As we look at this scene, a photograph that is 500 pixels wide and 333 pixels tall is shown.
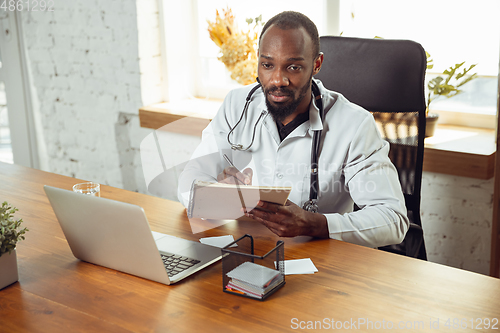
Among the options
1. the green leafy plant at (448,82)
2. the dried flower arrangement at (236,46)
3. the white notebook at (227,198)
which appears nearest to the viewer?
the white notebook at (227,198)

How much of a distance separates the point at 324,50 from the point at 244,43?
0.84m

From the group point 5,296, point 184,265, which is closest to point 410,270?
point 184,265

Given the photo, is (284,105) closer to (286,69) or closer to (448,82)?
(286,69)

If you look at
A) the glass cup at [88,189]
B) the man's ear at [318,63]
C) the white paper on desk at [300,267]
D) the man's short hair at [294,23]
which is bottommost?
the white paper on desk at [300,267]

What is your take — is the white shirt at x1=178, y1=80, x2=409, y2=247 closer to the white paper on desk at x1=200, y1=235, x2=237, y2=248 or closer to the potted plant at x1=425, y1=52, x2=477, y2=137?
the white paper on desk at x1=200, y1=235, x2=237, y2=248

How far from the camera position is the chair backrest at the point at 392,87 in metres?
1.56

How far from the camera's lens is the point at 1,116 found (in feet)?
11.2

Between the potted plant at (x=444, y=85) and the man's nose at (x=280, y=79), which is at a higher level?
the man's nose at (x=280, y=79)

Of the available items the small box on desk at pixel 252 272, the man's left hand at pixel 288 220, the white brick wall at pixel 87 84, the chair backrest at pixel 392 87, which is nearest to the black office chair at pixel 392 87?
the chair backrest at pixel 392 87

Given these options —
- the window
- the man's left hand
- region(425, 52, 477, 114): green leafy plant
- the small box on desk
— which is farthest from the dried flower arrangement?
the small box on desk

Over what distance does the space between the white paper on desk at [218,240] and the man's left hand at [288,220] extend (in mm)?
77

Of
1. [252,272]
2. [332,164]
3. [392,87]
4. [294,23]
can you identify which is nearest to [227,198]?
[252,272]

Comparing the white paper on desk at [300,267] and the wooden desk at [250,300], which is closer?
the wooden desk at [250,300]

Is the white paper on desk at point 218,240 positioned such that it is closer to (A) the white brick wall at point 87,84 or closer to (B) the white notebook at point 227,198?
(B) the white notebook at point 227,198
